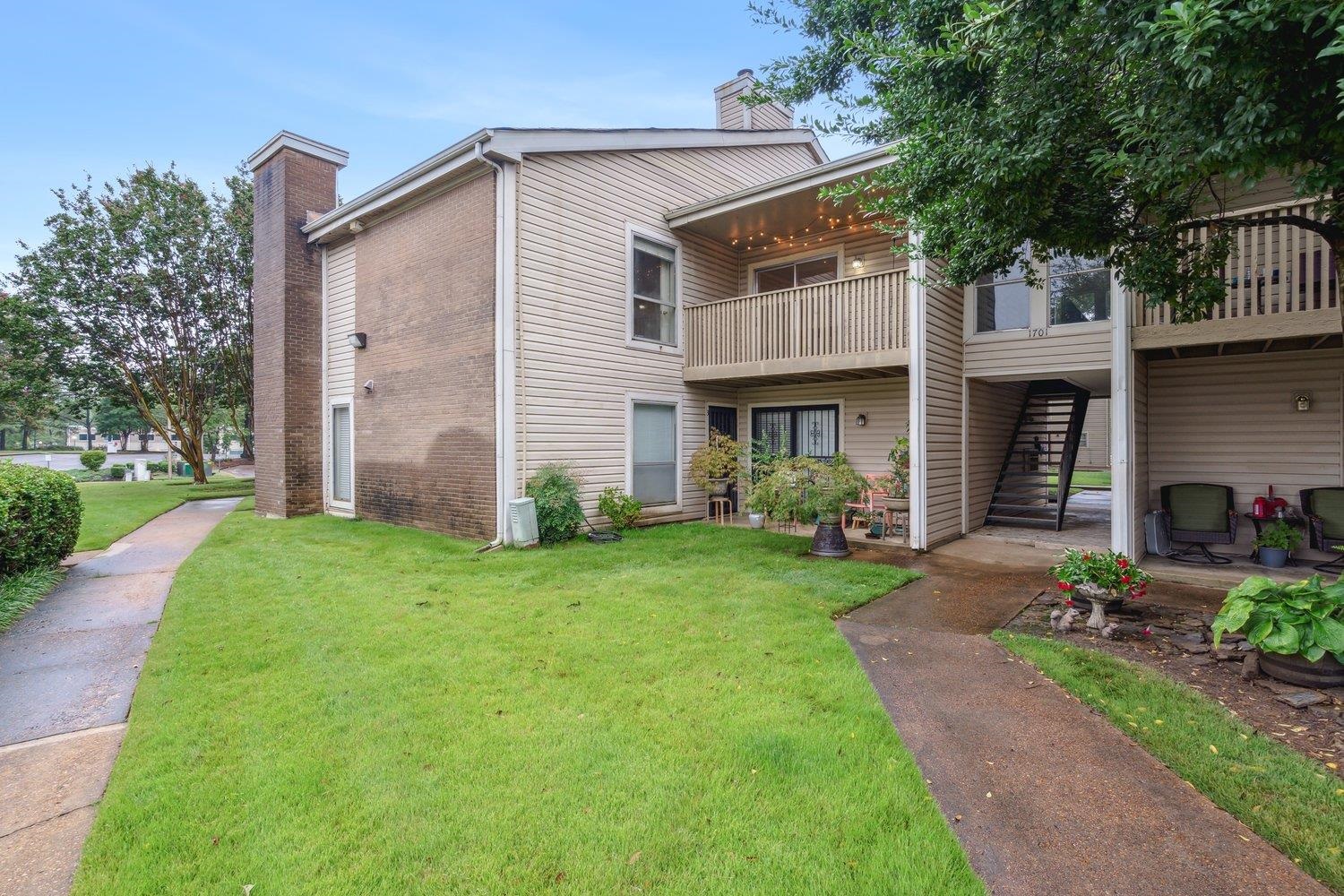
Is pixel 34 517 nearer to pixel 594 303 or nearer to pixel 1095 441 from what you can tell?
pixel 594 303

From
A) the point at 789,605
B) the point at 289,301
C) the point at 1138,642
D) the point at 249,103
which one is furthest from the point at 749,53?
the point at 249,103

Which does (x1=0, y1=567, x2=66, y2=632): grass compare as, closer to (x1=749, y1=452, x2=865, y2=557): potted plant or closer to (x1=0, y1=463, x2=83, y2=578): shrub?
(x1=0, y1=463, x2=83, y2=578): shrub

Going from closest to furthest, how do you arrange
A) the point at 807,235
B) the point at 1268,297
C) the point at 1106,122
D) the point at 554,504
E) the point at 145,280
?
the point at 1106,122 → the point at 1268,297 → the point at 554,504 → the point at 807,235 → the point at 145,280

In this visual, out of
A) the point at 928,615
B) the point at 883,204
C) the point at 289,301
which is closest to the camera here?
the point at 928,615

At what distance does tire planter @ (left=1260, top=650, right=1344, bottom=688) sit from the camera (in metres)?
3.66

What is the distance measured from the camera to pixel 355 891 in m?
2.09

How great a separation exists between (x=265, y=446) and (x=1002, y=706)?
13645 millimetres

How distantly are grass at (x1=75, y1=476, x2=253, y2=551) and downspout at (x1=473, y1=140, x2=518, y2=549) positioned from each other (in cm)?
612

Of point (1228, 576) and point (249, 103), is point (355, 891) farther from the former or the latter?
point (249, 103)

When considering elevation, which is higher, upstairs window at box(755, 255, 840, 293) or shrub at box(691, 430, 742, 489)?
upstairs window at box(755, 255, 840, 293)

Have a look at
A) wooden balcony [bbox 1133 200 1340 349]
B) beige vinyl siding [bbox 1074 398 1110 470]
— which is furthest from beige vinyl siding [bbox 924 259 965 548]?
beige vinyl siding [bbox 1074 398 1110 470]

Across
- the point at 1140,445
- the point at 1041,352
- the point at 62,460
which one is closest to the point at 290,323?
the point at 1041,352

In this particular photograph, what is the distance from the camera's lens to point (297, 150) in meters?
11.6

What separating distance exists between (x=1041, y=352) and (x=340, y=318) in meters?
A: 12.4
